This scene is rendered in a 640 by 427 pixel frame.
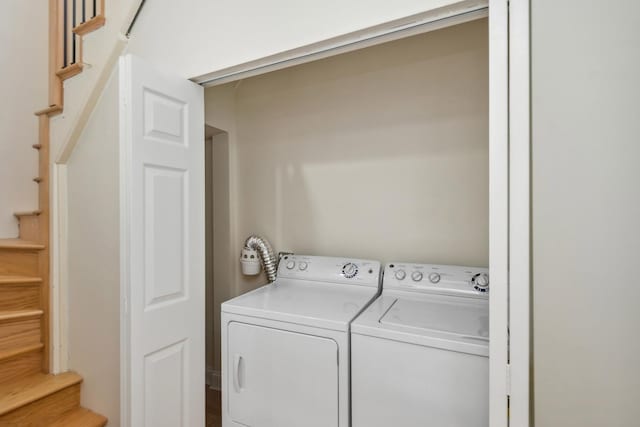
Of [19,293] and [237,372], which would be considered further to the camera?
[19,293]

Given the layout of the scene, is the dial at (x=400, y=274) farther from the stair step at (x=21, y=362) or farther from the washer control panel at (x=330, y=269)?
the stair step at (x=21, y=362)

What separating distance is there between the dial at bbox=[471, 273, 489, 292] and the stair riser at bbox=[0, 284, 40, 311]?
2.42 m

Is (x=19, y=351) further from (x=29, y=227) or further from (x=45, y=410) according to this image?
(x=29, y=227)

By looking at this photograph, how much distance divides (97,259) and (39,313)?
0.52 m

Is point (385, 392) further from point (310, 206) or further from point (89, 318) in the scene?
point (89, 318)

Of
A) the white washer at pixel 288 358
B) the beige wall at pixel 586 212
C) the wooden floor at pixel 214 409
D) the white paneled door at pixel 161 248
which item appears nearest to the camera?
the beige wall at pixel 586 212

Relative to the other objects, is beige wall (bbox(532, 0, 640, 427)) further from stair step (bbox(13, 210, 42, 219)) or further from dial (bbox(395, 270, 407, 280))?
stair step (bbox(13, 210, 42, 219))

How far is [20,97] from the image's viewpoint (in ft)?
7.60

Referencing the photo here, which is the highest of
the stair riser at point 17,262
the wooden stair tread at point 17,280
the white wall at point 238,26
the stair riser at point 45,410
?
the white wall at point 238,26

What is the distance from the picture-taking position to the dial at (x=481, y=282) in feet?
5.33

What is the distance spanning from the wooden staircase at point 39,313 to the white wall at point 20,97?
0.50m

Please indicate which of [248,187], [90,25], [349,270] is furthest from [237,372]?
[90,25]

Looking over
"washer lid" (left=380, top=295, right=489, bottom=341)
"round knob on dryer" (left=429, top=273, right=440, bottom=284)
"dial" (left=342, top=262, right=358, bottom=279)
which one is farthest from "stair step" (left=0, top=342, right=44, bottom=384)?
"round knob on dryer" (left=429, top=273, right=440, bottom=284)

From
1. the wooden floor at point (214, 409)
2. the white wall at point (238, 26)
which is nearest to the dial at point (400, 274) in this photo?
the white wall at point (238, 26)
